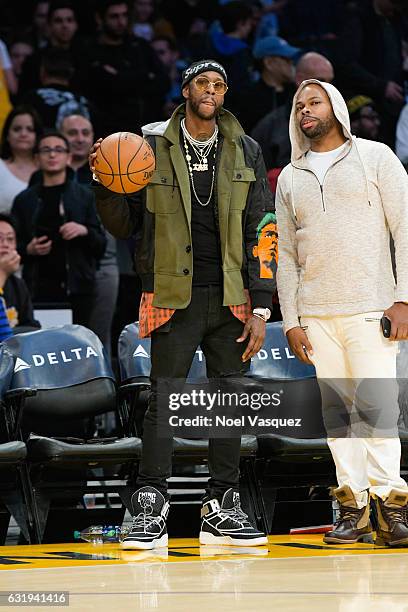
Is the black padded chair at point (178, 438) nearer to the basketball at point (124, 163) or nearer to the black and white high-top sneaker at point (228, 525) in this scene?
the black and white high-top sneaker at point (228, 525)

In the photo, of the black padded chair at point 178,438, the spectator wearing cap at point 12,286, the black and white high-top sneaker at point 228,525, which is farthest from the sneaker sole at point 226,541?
the spectator wearing cap at point 12,286

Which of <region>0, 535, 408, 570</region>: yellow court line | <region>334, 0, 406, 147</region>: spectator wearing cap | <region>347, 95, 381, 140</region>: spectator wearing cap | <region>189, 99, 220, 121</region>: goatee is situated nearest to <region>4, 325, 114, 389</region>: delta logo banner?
<region>0, 535, 408, 570</region>: yellow court line

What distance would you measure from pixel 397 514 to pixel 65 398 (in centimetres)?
228

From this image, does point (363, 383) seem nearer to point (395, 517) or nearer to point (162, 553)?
point (395, 517)

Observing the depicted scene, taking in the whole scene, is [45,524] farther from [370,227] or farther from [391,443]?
[370,227]

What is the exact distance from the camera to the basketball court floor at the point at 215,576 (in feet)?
12.0

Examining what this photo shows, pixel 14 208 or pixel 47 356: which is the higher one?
pixel 14 208

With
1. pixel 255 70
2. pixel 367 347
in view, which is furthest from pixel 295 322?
pixel 255 70

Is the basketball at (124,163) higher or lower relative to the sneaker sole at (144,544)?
higher

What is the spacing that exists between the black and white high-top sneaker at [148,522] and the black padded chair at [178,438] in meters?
0.90

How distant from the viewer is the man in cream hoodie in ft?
17.3

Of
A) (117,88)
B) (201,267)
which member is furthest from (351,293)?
(117,88)

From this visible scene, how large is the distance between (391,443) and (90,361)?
2.16 metres

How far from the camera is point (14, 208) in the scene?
845cm
